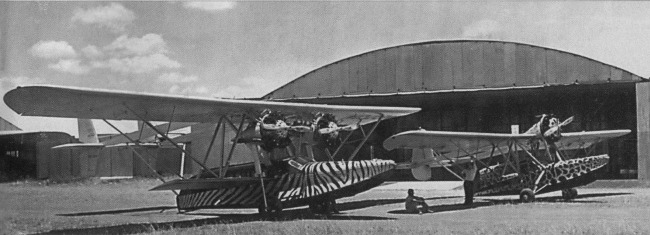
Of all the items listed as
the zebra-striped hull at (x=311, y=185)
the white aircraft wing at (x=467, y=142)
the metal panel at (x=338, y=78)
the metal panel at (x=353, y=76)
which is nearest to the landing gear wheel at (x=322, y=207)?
the zebra-striped hull at (x=311, y=185)

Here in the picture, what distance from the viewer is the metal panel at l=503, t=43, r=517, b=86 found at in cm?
1778

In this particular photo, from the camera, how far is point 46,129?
805 inches

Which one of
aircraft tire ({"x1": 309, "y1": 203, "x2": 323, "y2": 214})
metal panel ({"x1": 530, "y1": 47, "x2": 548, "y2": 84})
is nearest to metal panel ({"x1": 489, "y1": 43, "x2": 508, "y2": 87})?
metal panel ({"x1": 530, "y1": 47, "x2": 548, "y2": 84})

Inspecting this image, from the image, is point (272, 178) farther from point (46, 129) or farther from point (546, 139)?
point (46, 129)

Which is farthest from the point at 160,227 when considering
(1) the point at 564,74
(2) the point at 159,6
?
(1) the point at 564,74

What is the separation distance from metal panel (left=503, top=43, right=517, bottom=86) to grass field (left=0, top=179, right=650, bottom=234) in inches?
122

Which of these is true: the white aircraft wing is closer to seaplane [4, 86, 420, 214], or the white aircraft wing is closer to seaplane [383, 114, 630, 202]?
seaplane [383, 114, 630, 202]

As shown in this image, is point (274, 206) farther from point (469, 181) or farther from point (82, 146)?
point (82, 146)

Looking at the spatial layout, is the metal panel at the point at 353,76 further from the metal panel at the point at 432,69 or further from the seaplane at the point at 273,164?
the seaplane at the point at 273,164

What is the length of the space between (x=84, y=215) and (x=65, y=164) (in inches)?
483

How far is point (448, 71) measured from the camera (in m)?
20.3

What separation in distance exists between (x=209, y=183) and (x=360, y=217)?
2867 millimetres

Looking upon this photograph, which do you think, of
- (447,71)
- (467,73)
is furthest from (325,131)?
(447,71)

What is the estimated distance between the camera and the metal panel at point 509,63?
1778 cm
